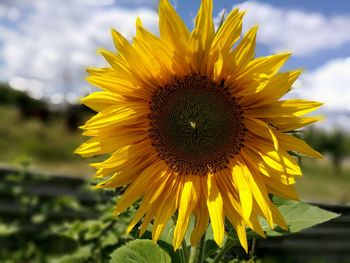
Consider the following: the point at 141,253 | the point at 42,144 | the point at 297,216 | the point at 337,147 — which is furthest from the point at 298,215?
the point at 337,147

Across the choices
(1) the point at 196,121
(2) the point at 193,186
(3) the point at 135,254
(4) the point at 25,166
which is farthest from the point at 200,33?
(4) the point at 25,166

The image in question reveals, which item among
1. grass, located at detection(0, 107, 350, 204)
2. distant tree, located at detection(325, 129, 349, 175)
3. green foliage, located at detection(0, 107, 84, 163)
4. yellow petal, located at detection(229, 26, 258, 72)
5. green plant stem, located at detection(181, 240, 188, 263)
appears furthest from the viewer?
distant tree, located at detection(325, 129, 349, 175)

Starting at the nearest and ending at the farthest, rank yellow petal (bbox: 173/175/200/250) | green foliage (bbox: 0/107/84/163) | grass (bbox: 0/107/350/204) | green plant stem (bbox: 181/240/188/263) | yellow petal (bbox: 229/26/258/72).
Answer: yellow petal (bbox: 229/26/258/72)
yellow petal (bbox: 173/175/200/250)
green plant stem (bbox: 181/240/188/263)
grass (bbox: 0/107/350/204)
green foliage (bbox: 0/107/84/163)

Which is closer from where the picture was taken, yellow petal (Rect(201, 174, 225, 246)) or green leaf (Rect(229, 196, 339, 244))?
yellow petal (Rect(201, 174, 225, 246))

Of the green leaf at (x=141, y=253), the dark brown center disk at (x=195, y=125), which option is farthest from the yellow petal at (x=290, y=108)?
the green leaf at (x=141, y=253)

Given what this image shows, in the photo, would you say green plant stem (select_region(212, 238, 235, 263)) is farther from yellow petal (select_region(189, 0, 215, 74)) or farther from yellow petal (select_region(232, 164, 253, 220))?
yellow petal (select_region(189, 0, 215, 74))

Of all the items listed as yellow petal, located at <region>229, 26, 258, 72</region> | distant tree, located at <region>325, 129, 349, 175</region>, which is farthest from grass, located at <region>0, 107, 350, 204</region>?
distant tree, located at <region>325, 129, 349, 175</region>

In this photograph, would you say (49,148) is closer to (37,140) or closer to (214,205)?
(37,140)

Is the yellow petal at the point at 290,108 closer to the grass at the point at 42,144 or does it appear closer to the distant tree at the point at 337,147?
the grass at the point at 42,144
